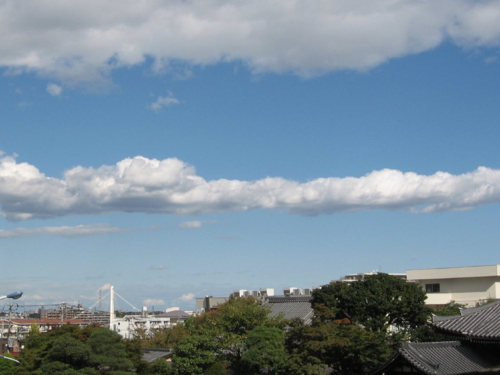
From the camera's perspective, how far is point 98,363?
104 feet

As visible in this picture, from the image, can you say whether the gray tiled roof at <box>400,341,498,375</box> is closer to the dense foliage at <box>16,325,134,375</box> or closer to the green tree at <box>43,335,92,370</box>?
the dense foliage at <box>16,325,134,375</box>

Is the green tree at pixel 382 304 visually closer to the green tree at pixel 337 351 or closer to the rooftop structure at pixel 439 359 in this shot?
the green tree at pixel 337 351

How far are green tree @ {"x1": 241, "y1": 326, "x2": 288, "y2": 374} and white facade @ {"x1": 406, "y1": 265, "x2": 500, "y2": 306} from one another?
39.6 metres

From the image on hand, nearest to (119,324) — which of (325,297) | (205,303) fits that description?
(205,303)

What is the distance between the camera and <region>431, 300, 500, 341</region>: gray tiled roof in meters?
23.8

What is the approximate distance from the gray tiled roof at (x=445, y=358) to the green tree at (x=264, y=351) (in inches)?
389

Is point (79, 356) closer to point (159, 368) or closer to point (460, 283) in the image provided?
point (159, 368)

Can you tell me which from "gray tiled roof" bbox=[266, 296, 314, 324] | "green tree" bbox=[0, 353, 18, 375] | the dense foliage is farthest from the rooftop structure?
"gray tiled roof" bbox=[266, 296, 314, 324]

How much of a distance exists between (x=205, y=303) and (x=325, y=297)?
71995 millimetres

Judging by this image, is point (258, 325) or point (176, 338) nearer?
point (258, 325)

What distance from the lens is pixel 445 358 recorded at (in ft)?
80.4

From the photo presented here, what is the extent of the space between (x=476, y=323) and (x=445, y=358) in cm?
203

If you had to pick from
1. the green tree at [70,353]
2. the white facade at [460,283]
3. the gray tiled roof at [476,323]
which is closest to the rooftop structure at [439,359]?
the gray tiled roof at [476,323]

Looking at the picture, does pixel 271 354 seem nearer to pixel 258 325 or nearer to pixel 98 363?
pixel 258 325
